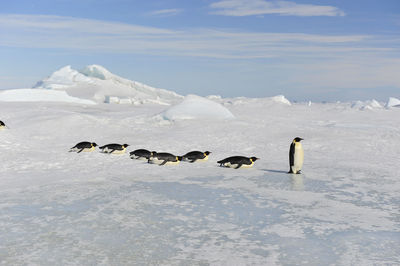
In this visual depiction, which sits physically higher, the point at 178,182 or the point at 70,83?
the point at 70,83

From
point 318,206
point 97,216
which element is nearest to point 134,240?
point 97,216

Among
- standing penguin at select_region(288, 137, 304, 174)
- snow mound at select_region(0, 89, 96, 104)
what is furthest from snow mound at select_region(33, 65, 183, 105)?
standing penguin at select_region(288, 137, 304, 174)

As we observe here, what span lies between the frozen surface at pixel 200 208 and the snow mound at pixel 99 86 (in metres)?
30.8

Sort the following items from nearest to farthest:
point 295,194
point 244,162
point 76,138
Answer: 1. point 295,194
2. point 244,162
3. point 76,138

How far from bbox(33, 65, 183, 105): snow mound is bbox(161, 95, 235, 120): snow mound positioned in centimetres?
2112

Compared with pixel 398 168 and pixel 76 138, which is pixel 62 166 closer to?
pixel 76 138

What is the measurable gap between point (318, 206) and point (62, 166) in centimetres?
633

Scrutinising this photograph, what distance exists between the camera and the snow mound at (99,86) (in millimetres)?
45750

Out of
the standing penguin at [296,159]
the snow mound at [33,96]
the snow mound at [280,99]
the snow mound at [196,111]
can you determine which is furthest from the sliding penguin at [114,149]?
the snow mound at [280,99]

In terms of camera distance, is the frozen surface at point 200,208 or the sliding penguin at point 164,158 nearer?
the frozen surface at point 200,208

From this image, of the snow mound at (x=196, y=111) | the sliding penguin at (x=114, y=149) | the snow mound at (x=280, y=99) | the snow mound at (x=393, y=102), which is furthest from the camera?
the snow mound at (x=280, y=99)

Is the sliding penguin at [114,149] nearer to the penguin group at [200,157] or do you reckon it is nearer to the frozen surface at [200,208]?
the penguin group at [200,157]

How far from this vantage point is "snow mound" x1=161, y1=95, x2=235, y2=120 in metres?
19.5

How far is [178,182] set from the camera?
8391 mm
